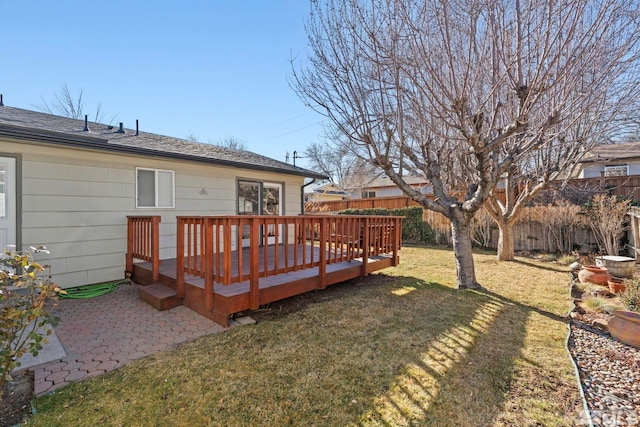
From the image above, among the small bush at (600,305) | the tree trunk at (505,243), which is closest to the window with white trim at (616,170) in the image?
the tree trunk at (505,243)

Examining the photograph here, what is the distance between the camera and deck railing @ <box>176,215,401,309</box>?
364 cm

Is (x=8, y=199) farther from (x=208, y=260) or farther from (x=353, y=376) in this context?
(x=353, y=376)

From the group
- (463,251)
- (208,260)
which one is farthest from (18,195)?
(463,251)

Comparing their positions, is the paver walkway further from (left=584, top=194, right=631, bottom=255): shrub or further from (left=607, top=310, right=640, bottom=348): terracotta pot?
(left=584, top=194, right=631, bottom=255): shrub

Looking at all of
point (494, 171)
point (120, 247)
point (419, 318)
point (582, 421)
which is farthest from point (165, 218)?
point (582, 421)

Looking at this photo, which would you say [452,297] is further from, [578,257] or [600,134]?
[578,257]

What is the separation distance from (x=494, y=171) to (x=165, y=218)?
6.37 m

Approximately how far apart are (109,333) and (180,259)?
114cm

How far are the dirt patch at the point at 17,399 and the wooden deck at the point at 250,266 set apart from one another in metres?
1.66

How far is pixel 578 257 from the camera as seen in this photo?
8.30 metres

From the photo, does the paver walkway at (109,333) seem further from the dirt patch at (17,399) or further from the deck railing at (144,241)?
the deck railing at (144,241)

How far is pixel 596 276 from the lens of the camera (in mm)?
5840

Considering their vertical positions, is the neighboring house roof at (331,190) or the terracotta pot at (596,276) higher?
the neighboring house roof at (331,190)

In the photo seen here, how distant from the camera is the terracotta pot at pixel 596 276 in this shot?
579 centimetres
